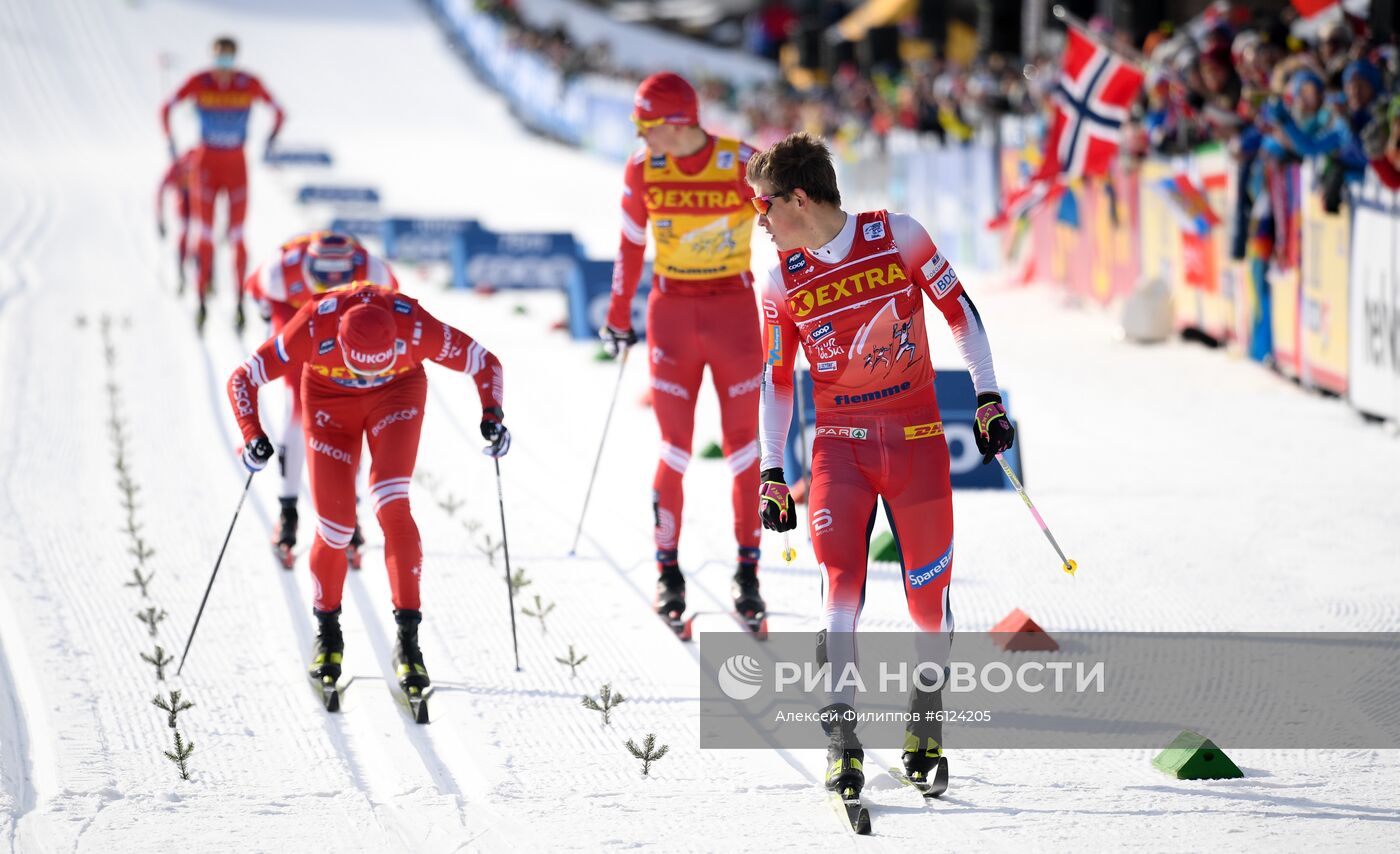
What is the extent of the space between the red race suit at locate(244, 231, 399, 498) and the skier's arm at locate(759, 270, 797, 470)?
115 inches

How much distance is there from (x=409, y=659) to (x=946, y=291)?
262 cm

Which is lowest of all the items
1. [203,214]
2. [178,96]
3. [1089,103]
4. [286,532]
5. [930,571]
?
[286,532]

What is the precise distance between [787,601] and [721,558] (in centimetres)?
88

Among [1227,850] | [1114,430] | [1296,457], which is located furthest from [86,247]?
[1227,850]

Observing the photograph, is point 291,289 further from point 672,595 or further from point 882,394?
point 882,394

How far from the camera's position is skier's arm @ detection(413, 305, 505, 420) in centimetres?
663

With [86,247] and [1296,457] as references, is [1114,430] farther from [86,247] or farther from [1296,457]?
[86,247]

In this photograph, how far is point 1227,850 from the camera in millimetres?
4922

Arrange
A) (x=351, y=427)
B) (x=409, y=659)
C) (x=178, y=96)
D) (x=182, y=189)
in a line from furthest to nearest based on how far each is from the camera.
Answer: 1. (x=182, y=189)
2. (x=178, y=96)
3. (x=351, y=427)
4. (x=409, y=659)

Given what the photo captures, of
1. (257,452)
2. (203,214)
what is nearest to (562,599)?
(257,452)

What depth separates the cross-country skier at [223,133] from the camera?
50.9 feet

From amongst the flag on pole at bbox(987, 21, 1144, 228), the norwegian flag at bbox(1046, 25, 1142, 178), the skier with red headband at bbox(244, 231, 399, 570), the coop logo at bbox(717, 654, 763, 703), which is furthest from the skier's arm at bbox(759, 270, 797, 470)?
the norwegian flag at bbox(1046, 25, 1142, 178)

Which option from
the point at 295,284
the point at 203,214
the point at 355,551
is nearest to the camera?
the point at 295,284

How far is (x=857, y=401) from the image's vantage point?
5.47 m
